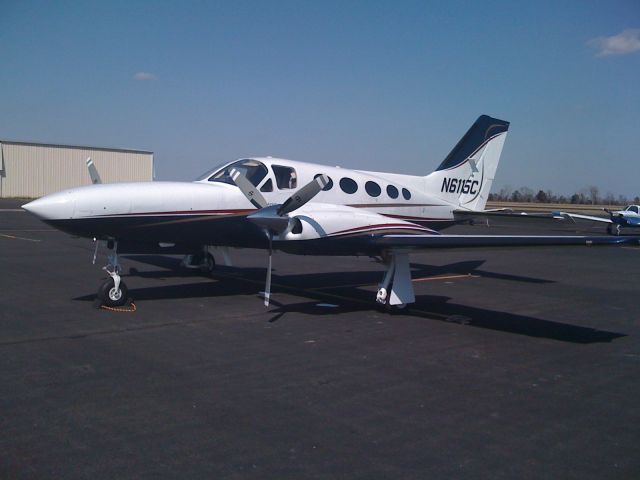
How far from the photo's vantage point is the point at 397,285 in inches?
410

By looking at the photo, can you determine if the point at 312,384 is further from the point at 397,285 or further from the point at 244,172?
the point at 244,172

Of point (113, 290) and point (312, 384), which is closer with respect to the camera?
point (312, 384)

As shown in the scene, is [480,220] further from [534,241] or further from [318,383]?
[318,383]

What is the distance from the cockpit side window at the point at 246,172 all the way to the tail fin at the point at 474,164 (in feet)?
19.2

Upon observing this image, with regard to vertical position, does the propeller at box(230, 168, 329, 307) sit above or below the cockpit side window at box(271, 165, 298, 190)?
below

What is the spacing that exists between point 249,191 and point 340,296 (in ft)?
10.1

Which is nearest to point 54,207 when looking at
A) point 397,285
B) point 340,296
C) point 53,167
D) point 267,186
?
point 267,186

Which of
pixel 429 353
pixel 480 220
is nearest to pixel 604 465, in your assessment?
pixel 429 353

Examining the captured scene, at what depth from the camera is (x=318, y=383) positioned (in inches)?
252

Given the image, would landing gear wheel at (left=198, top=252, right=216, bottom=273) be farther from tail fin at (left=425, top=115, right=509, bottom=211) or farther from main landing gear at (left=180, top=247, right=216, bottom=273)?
tail fin at (left=425, top=115, right=509, bottom=211)

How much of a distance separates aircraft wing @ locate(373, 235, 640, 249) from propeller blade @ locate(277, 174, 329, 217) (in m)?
1.39

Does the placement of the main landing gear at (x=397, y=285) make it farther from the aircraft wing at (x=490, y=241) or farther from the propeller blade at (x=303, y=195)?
the propeller blade at (x=303, y=195)

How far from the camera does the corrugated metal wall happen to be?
194 ft

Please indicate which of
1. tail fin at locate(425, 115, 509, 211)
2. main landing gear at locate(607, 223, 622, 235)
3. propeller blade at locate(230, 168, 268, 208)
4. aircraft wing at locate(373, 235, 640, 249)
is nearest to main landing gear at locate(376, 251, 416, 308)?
aircraft wing at locate(373, 235, 640, 249)
